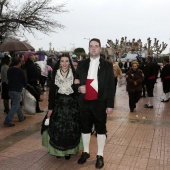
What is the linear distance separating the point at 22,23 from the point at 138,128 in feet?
41.7

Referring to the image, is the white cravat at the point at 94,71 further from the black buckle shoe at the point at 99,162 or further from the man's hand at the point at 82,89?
the black buckle shoe at the point at 99,162

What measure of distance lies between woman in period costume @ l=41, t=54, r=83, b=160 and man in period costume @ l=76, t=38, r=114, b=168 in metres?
0.23

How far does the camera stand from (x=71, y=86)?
15.2 ft

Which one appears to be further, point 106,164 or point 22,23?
point 22,23

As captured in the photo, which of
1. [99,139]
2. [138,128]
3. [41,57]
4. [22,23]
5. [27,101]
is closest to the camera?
[99,139]

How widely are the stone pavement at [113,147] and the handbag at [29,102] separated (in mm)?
214

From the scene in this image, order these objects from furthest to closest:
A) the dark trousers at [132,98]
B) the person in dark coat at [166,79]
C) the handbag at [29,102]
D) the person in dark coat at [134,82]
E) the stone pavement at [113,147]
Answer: the person in dark coat at [166,79] → the dark trousers at [132,98] → the person in dark coat at [134,82] → the handbag at [29,102] → the stone pavement at [113,147]

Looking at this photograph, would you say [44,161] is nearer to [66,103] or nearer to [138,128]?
[66,103]

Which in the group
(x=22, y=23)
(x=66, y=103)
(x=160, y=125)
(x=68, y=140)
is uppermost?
(x=22, y=23)

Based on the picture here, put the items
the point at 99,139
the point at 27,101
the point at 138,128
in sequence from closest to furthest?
the point at 99,139
the point at 138,128
the point at 27,101

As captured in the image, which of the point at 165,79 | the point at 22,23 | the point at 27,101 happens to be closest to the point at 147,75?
the point at 165,79

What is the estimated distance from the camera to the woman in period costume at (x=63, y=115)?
4.58 m

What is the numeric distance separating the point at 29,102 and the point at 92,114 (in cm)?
426

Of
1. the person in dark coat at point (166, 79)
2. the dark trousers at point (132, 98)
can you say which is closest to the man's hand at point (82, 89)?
the dark trousers at point (132, 98)
